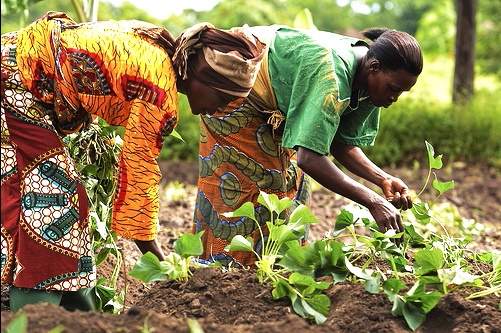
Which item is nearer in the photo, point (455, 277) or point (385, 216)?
point (455, 277)

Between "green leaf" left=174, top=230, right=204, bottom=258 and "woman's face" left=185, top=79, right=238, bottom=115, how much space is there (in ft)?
1.50

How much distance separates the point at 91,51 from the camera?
8.59 feet

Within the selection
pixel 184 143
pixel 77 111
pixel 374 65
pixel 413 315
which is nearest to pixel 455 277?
pixel 413 315

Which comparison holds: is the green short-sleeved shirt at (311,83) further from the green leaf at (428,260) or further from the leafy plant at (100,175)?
the leafy plant at (100,175)

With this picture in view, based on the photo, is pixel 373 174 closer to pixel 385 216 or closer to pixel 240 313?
pixel 385 216

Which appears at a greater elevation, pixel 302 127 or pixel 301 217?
pixel 302 127

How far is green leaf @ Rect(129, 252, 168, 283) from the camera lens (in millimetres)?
2689

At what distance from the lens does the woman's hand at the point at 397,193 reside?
3238 mm

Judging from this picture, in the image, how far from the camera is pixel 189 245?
2.68 m

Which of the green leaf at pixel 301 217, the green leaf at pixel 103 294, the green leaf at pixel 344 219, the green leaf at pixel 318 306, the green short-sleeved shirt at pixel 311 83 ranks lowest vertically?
the green leaf at pixel 103 294

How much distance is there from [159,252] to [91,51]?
0.77 meters

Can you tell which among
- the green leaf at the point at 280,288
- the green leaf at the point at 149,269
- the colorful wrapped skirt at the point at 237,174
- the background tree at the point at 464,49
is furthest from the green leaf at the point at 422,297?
the background tree at the point at 464,49

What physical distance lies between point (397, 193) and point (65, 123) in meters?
1.36

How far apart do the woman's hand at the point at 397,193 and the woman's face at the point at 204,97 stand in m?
0.87
